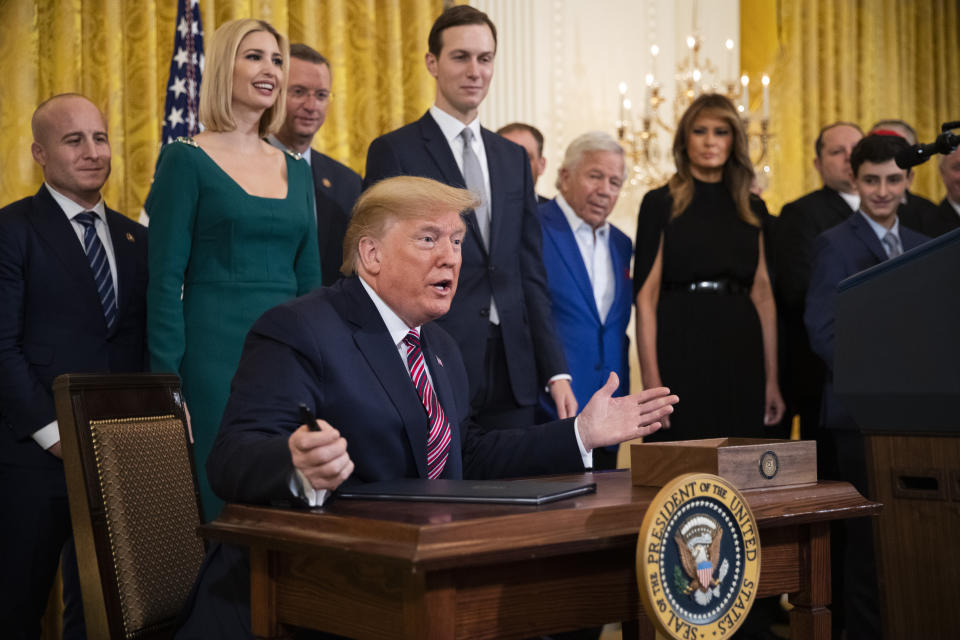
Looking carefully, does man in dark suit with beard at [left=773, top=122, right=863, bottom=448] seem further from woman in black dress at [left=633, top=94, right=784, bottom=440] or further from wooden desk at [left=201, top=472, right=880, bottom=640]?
wooden desk at [left=201, top=472, right=880, bottom=640]

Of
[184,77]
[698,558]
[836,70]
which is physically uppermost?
[836,70]

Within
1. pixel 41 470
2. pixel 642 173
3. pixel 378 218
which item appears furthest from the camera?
pixel 642 173

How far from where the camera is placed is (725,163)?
3664mm

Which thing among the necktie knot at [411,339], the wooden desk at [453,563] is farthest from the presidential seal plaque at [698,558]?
the necktie knot at [411,339]

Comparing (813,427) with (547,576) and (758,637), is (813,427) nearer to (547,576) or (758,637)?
(758,637)

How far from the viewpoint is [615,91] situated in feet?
21.2

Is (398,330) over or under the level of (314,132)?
under

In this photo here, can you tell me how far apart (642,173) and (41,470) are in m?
4.17

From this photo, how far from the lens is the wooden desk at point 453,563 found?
3.85ft

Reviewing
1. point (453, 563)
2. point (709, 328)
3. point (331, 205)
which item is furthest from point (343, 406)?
point (709, 328)

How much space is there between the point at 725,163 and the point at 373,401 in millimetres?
2305

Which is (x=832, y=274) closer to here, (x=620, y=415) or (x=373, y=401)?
(x=620, y=415)

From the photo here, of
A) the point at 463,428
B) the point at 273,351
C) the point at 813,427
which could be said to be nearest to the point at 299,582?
the point at 273,351

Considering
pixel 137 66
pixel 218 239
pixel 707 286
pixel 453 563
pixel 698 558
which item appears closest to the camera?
pixel 453 563
